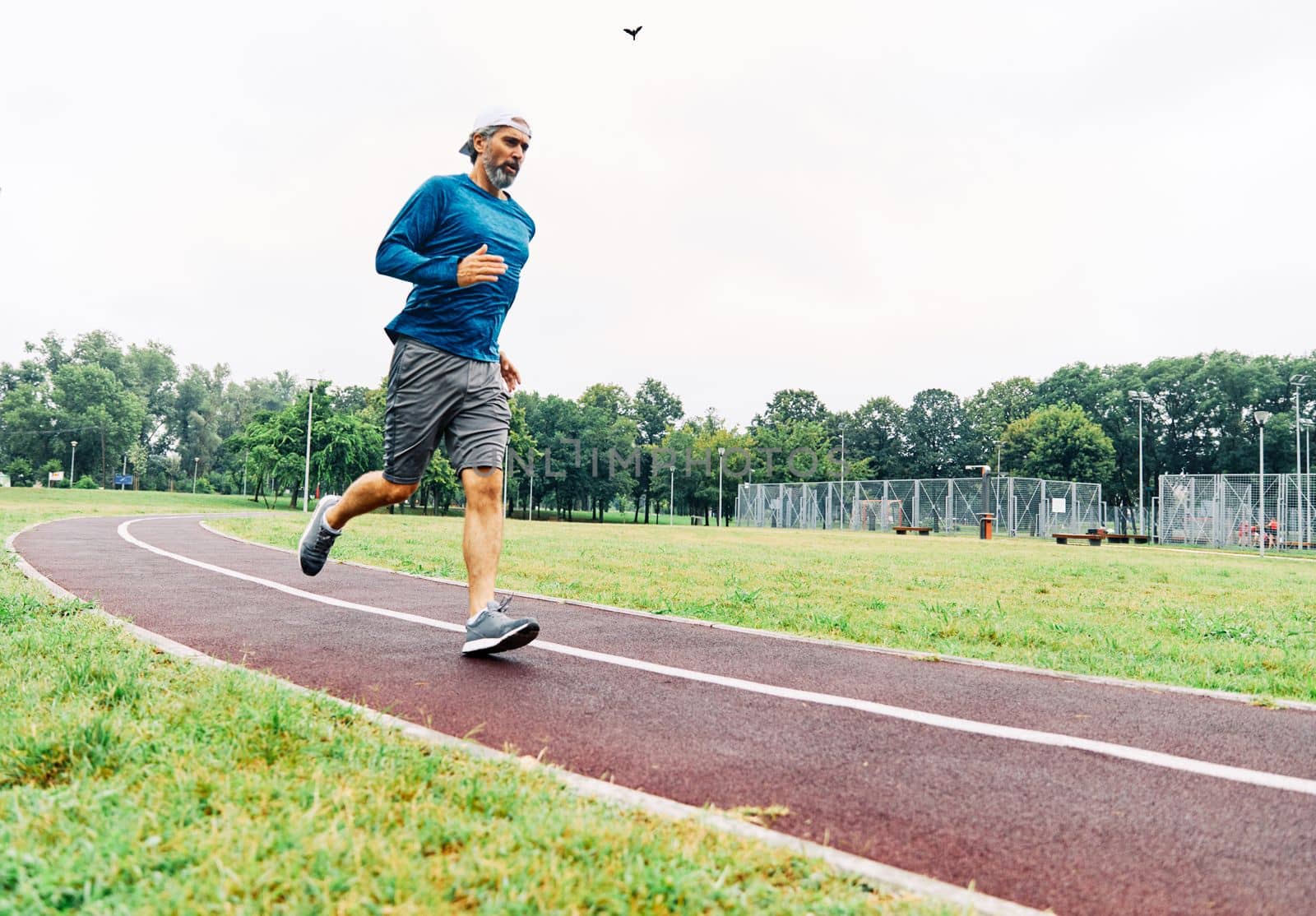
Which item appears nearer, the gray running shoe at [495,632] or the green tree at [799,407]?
the gray running shoe at [495,632]

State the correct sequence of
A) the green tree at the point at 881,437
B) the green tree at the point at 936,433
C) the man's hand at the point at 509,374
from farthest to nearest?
the green tree at the point at 881,437 < the green tree at the point at 936,433 < the man's hand at the point at 509,374

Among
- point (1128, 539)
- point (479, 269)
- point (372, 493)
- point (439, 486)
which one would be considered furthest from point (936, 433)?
point (479, 269)

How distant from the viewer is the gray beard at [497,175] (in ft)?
14.5

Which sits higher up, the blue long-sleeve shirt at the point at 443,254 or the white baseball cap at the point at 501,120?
the white baseball cap at the point at 501,120

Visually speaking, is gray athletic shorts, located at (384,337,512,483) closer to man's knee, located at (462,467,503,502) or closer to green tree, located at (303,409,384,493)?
man's knee, located at (462,467,503,502)

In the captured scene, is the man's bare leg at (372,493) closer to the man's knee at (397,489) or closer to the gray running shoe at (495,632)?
the man's knee at (397,489)

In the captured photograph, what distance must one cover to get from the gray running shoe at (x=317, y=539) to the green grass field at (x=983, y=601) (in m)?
2.24

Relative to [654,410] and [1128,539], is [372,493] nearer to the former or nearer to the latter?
[1128,539]

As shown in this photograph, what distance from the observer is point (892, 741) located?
2975 mm

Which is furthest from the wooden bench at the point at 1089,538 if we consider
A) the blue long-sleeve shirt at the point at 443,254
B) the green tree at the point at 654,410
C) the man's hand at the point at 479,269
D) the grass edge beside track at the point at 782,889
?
the green tree at the point at 654,410

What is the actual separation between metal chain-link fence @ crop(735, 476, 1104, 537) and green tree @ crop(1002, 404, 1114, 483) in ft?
104

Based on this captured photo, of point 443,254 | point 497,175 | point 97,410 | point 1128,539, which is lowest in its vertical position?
point 1128,539

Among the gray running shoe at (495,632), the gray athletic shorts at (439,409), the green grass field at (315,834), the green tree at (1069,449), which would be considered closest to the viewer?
the green grass field at (315,834)

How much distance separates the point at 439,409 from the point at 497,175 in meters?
1.22
